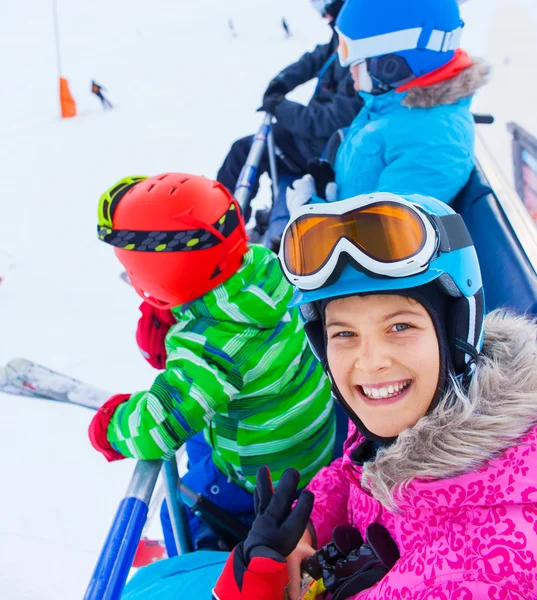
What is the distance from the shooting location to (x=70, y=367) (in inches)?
128

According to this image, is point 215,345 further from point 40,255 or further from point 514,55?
point 514,55

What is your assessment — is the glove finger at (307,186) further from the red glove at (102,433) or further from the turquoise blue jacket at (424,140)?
the red glove at (102,433)

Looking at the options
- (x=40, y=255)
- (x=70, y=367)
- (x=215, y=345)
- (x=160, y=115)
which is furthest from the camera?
(x=160, y=115)

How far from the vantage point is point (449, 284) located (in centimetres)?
99

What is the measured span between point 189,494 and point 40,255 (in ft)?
12.0

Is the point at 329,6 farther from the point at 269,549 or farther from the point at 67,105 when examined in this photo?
the point at 67,105

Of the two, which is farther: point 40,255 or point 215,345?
point 40,255

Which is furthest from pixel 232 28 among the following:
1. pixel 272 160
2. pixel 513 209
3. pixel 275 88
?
pixel 513 209

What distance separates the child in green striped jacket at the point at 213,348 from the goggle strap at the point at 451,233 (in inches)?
23.8

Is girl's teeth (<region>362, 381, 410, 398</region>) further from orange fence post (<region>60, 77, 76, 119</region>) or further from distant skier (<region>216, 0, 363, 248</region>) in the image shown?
orange fence post (<region>60, 77, 76, 119</region>)

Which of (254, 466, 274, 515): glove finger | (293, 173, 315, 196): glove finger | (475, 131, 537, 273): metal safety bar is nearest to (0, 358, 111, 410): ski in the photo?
(254, 466, 274, 515): glove finger

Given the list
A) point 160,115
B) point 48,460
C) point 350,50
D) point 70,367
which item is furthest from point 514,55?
point 48,460

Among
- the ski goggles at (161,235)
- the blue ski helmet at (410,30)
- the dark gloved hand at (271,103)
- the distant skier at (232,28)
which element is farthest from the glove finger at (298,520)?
the distant skier at (232,28)

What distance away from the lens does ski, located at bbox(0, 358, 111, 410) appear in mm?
1579
